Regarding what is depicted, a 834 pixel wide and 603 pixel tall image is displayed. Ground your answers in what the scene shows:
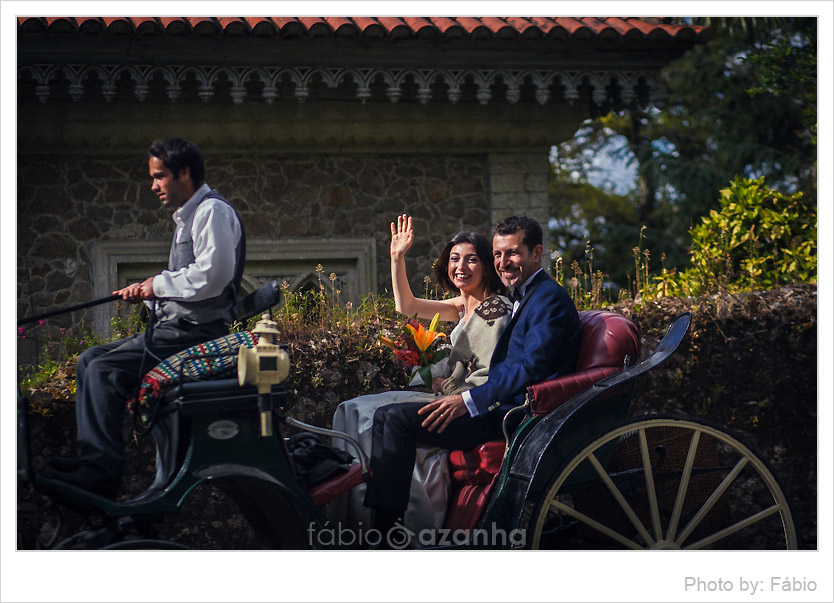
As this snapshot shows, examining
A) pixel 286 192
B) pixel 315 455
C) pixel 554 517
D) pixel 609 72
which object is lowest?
pixel 554 517

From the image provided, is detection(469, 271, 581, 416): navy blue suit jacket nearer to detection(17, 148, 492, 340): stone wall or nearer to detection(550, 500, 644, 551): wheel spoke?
detection(550, 500, 644, 551): wheel spoke

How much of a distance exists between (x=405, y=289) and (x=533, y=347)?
0.72 m

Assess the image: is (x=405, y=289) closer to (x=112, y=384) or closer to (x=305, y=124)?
(x=112, y=384)

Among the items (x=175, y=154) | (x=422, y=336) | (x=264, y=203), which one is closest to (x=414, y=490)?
(x=422, y=336)

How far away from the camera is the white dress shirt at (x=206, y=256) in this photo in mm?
3258

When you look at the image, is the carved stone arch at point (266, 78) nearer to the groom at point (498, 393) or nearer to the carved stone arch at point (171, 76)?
the carved stone arch at point (171, 76)

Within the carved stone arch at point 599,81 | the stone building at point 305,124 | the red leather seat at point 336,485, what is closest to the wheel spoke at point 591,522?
the red leather seat at point 336,485

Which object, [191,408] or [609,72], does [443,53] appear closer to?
[609,72]

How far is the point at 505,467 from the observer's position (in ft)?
11.4

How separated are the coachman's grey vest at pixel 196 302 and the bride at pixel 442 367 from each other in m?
0.70

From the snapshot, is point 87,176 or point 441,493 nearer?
point 441,493

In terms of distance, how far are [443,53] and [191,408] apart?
3.73m

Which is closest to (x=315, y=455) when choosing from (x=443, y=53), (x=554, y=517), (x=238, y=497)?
(x=238, y=497)

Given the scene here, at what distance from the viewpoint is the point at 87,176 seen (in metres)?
6.30
